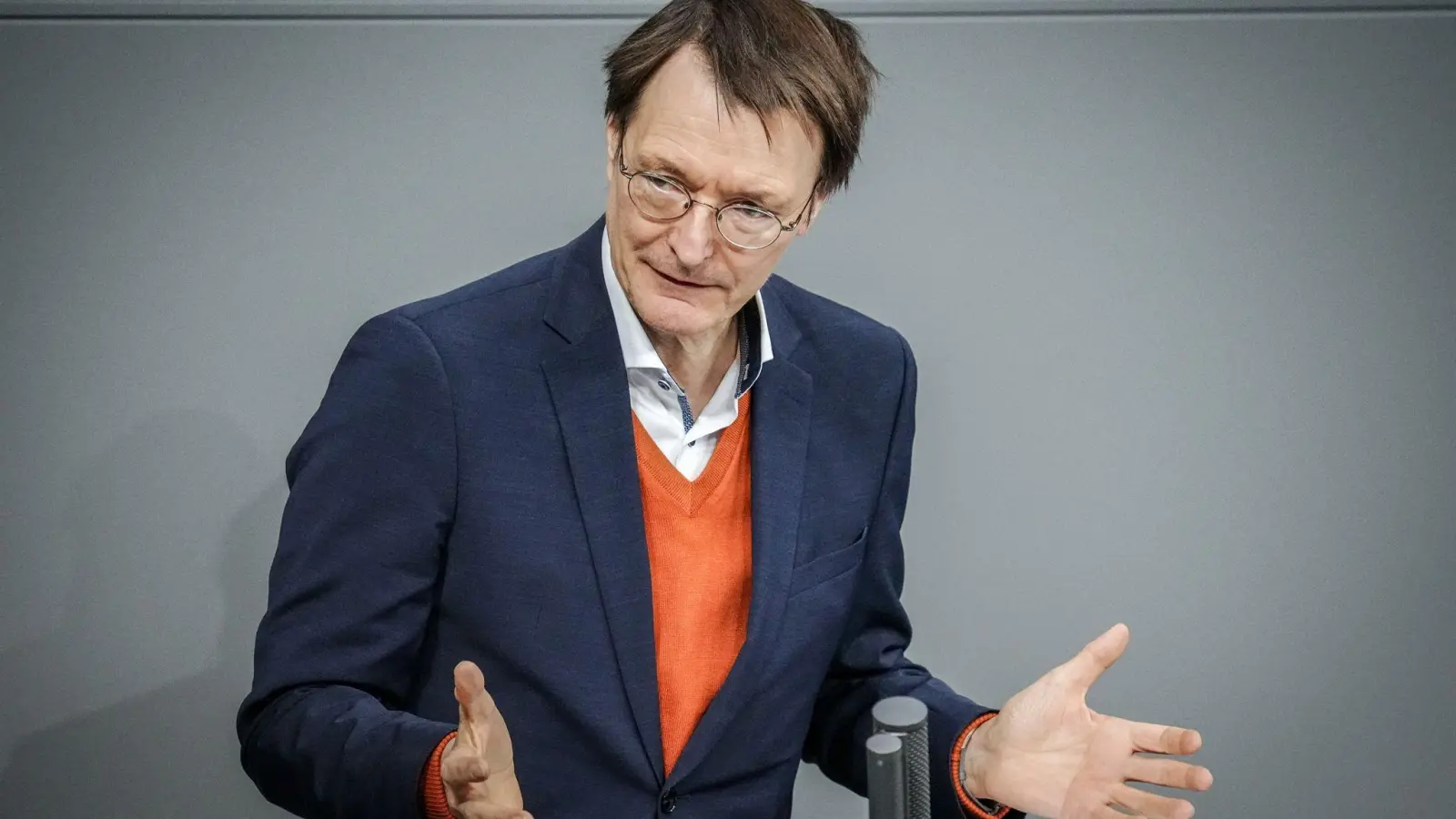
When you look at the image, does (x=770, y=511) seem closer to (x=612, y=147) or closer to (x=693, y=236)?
(x=693, y=236)

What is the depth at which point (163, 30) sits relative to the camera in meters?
2.17

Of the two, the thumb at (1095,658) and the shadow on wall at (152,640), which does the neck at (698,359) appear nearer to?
the thumb at (1095,658)

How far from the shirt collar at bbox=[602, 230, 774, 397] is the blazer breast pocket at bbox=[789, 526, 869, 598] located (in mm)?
226

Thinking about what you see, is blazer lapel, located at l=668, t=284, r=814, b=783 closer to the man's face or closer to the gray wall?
the man's face

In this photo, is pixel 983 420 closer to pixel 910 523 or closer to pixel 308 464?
pixel 910 523

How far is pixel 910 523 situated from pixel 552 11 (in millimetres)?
1008

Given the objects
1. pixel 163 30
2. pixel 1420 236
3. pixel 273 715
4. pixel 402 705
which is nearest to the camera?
pixel 273 715

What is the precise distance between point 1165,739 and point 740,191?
72 centimetres

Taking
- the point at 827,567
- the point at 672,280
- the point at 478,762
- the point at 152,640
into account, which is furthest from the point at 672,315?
the point at 152,640

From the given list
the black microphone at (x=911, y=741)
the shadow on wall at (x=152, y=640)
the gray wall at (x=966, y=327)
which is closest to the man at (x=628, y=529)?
the black microphone at (x=911, y=741)

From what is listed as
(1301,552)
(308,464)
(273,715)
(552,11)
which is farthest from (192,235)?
(1301,552)

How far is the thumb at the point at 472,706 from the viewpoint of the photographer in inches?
50.7

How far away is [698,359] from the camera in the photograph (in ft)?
5.71

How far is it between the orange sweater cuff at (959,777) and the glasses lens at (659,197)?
26.5 inches
